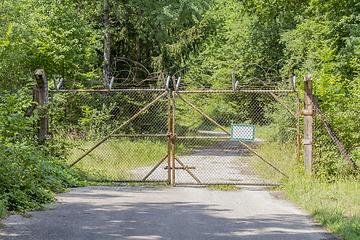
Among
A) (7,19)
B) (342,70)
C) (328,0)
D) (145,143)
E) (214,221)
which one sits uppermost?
(328,0)

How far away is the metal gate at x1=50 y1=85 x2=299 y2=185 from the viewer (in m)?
8.27

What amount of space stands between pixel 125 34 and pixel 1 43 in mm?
6979

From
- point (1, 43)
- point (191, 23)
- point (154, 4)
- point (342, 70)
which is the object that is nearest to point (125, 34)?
point (154, 4)

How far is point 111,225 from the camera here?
528 cm

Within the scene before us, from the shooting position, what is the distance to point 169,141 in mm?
8180

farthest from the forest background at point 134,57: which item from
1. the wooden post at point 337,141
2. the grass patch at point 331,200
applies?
the wooden post at point 337,141

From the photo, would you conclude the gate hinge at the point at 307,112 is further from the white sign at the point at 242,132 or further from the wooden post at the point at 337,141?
the white sign at the point at 242,132

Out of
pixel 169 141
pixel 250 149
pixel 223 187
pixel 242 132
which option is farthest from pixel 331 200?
pixel 169 141

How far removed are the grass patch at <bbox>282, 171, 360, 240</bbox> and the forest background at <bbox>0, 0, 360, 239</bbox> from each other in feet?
0.06

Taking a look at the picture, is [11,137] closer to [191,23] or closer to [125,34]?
[125,34]

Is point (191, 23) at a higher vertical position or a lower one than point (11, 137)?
higher

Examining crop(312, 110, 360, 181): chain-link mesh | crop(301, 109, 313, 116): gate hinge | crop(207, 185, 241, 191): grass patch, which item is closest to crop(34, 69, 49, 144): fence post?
crop(207, 185, 241, 191): grass patch

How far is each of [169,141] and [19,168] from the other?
11.2 ft

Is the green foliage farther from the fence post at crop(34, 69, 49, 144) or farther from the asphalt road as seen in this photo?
the fence post at crop(34, 69, 49, 144)
